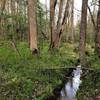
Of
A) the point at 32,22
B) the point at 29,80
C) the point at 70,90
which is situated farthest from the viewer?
the point at 32,22

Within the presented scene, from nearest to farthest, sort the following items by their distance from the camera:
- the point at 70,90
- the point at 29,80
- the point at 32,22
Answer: the point at 29,80 < the point at 70,90 < the point at 32,22

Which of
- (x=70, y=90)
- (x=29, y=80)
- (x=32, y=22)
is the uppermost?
(x=32, y=22)

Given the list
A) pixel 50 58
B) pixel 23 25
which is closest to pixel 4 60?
pixel 50 58

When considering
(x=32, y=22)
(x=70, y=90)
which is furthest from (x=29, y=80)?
(x=32, y=22)

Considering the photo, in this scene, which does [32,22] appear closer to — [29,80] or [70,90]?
[70,90]

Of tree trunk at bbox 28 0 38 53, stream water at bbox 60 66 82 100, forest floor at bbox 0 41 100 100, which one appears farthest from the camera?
tree trunk at bbox 28 0 38 53

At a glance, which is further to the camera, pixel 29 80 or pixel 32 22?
pixel 32 22

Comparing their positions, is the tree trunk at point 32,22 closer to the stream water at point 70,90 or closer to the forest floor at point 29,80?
the forest floor at point 29,80

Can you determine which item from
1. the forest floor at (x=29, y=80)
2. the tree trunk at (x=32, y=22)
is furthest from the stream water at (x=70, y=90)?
the tree trunk at (x=32, y=22)

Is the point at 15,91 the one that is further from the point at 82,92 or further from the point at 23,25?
the point at 23,25

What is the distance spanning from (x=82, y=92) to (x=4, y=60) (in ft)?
13.3

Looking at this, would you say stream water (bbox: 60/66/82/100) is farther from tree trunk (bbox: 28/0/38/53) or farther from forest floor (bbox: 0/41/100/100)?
tree trunk (bbox: 28/0/38/53)

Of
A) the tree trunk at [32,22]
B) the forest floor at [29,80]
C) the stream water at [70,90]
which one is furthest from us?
the tree trunk at [32,22]

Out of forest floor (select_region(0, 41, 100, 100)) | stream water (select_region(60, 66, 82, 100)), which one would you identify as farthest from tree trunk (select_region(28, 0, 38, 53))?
stream water (select_region(60, 66, 82, 100))
